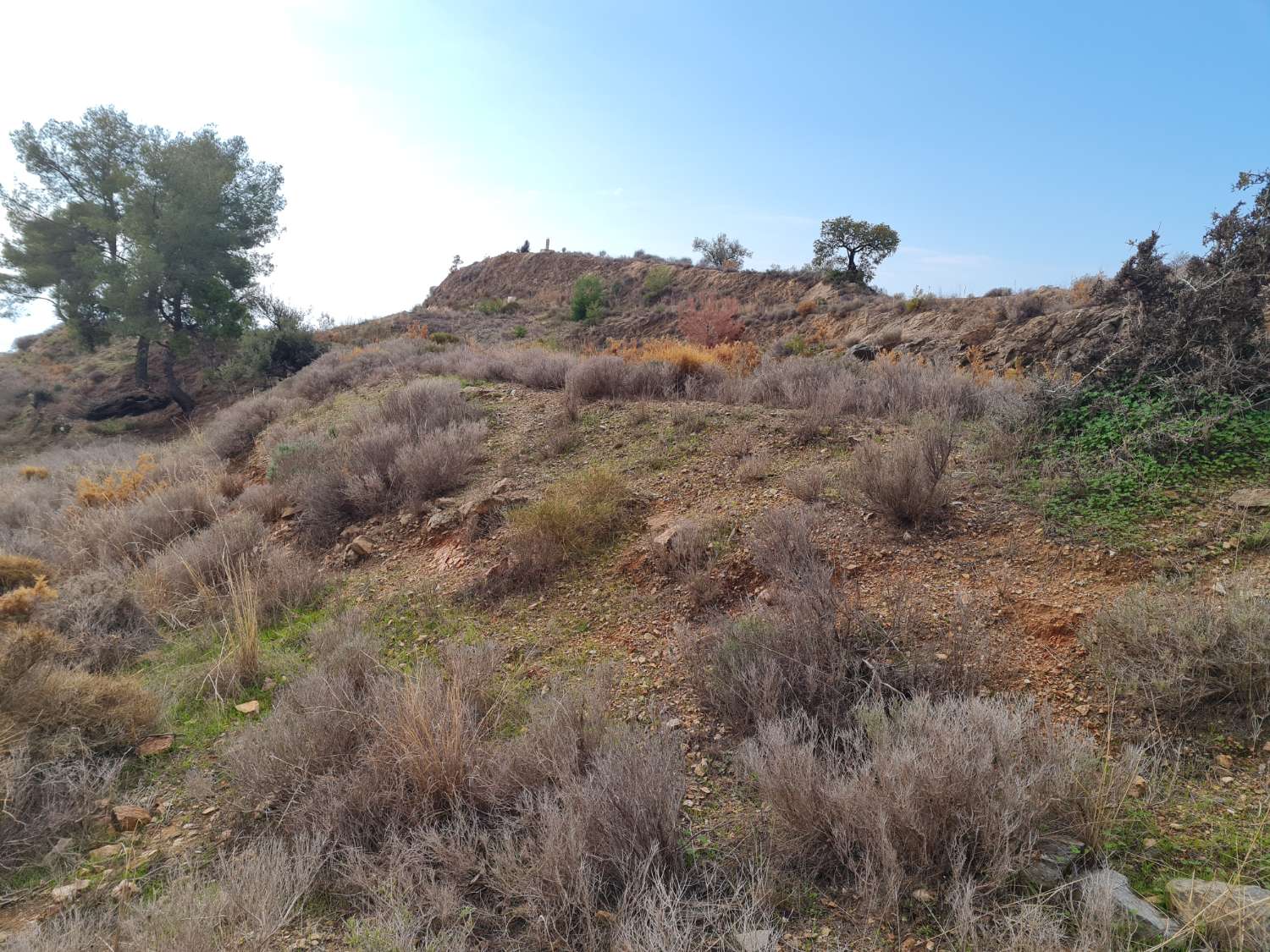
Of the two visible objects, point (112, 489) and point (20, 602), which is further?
point (112, 489)

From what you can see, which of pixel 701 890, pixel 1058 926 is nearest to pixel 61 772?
pixel 701 890

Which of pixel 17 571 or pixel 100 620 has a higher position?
pixel 17 571

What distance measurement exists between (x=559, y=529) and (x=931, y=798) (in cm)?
299

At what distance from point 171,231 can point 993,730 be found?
24.9 metres

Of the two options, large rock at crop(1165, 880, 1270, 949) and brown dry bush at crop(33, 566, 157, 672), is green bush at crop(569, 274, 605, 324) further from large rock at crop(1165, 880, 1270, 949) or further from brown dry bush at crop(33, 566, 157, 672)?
large rock at crop(1165, 880, 1270, 949)

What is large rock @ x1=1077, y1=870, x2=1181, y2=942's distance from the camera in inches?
63.3

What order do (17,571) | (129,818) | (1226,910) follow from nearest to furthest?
(1226,910) → (129,818) → (17,571)

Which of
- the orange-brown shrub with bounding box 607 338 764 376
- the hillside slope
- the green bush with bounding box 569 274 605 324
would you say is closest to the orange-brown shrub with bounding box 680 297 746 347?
the hillside slope

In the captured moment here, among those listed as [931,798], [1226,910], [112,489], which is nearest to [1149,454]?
[1226,910]

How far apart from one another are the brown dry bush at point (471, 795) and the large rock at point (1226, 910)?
1.42 metres

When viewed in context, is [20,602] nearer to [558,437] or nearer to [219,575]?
[219,575]

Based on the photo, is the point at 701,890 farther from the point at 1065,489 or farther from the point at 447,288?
the point at 447,288

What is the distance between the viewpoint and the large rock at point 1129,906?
161 centimetres

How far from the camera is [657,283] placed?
25.2 meters
